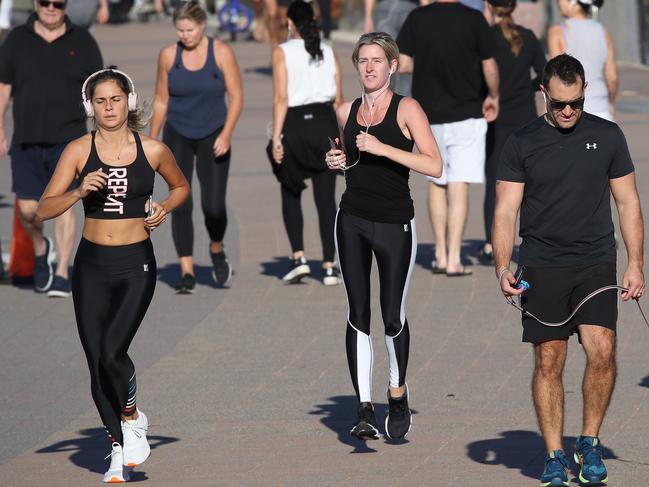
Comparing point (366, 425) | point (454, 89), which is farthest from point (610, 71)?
point (366, 425)

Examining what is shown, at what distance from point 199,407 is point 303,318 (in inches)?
83.4

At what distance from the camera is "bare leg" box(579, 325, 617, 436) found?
254 inches

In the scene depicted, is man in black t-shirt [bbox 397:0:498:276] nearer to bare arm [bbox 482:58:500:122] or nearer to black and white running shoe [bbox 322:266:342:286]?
bare arm [bbox 482:58:500:122]

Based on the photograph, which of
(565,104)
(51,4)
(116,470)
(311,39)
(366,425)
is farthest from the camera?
(311,39)

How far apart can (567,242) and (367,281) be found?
1.22 m

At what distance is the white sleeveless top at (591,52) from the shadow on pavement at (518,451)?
4357mm

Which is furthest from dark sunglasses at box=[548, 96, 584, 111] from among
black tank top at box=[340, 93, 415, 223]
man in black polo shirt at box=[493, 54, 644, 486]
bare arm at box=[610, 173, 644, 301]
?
black tank top at box=[340, 93, 415, 223]

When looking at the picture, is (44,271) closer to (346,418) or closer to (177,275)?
(177,275)

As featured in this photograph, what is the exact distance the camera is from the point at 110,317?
6.88 m

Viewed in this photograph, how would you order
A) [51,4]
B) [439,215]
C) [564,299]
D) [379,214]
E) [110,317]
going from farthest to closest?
1. [439,215]
2. [51,4]
3. [379,214]
4. [110,317]
5. [564,299]

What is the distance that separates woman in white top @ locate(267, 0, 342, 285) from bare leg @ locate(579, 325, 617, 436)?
4.62 m

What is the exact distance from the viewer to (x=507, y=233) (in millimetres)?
6535

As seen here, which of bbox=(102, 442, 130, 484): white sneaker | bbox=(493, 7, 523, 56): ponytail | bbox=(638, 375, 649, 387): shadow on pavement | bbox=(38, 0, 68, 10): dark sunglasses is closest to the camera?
bbox=(102, 442, 130, 484): white sneaker

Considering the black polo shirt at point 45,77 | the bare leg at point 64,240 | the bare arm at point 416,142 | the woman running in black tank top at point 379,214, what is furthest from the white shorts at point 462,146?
the bare arm at point 416,142
